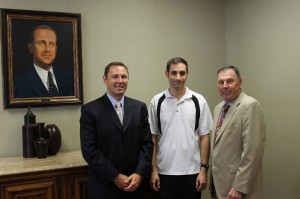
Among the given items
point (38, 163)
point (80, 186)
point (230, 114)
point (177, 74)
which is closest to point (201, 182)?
point (230, 114)

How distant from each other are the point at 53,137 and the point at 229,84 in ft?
4.93

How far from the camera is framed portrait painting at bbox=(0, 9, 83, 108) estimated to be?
276 centimetres

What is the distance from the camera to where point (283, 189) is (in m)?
3.03

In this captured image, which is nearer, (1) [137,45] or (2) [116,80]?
(2) [116,80]

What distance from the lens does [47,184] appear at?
7.86 feet

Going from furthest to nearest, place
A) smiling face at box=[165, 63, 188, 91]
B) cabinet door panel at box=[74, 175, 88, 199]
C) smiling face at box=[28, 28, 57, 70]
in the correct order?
smiling face at box=[28, 28, 57, 70] → cabinet door panel at box=[74, 175, 88, 199] → smiling face at box=[165, 63, 188, 91]

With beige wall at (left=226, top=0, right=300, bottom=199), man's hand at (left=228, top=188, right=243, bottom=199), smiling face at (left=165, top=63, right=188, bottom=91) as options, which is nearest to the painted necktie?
smiling face at (left=165, top=63, right=188, bottom=91)

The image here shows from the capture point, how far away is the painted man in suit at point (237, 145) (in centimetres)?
204

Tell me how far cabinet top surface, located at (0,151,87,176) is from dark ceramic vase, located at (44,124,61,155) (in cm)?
6

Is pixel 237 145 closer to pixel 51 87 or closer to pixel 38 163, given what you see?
pixel 38 163

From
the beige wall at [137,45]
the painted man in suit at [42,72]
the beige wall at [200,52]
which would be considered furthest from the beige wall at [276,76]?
the painted man in suit at [42,72]

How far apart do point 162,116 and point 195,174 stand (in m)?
0.49

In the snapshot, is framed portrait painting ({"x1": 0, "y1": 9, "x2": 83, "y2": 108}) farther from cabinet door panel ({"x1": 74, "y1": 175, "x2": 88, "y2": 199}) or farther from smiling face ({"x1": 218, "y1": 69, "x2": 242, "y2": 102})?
smiling face ({"x1": 218, "y1": 69, "x2": 242, "y2": 102})

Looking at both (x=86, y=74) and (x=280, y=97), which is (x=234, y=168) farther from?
(x=86, y=74)
